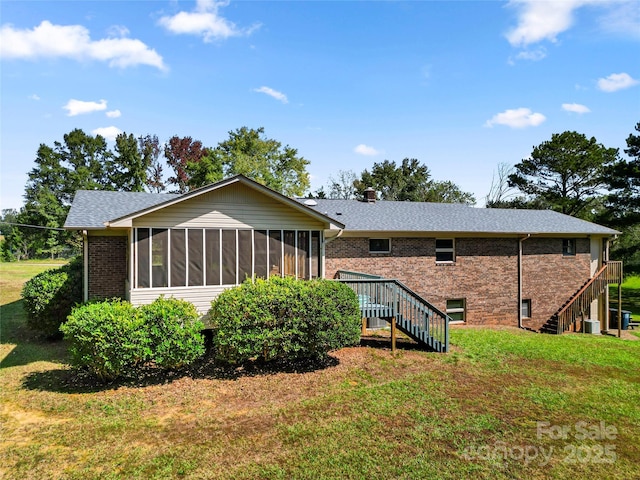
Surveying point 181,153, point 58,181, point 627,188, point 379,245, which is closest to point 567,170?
point 627,188

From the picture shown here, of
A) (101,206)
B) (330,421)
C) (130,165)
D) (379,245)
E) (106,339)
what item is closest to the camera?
(330,421)

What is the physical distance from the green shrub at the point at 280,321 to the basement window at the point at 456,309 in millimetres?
8726

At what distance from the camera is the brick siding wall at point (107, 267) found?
11.1 meters

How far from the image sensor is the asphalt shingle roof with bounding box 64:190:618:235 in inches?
483

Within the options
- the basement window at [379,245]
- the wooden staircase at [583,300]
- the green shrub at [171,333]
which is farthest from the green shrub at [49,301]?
the wooden staircase at [583,300]

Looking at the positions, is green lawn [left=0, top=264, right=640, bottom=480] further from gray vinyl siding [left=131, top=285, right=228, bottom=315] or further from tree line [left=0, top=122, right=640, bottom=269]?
tree line [left=0, top=122, right=640, bottom=269]

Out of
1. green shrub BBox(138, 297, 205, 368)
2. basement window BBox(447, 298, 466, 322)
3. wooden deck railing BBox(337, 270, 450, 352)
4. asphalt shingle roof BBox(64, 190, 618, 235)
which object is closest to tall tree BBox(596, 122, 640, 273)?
asphalt shingle roof BBox(64, 190, 618, 235)

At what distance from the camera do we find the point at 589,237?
61.9ft

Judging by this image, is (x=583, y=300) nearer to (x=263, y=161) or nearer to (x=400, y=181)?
(x=263, y=161)

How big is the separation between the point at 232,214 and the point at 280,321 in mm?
3297

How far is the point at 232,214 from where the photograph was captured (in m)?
9.86

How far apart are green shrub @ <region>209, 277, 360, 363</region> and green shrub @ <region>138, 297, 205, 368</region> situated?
22.1 inches

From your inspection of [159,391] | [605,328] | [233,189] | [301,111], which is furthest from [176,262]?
[605,328]

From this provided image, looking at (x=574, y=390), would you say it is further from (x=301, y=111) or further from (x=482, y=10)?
(x=301, y=111)
